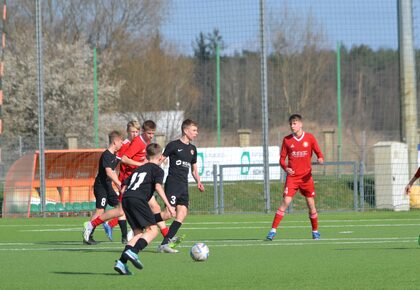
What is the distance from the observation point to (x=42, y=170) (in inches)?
1015

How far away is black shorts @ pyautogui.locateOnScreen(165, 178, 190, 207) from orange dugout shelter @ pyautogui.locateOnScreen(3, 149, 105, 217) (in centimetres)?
1212

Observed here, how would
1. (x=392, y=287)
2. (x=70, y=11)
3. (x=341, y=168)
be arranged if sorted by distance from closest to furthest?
(x=392, y=287), (x=341, y=168), (x=70, y=11)

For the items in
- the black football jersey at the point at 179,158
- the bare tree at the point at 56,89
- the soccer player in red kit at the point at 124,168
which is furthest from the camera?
the bare tree at the point at 56,89

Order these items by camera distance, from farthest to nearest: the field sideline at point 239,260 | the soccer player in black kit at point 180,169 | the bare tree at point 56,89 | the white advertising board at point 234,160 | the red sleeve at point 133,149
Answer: the bare tree at point 56,89
the white advertising board at point 234,160
the red sleeve at point 133,149
the soccer player in black kit at point 180,169
the field sideline at point 239,260

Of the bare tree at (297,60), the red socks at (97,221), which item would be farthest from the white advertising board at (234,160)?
the red socks at (97,221)

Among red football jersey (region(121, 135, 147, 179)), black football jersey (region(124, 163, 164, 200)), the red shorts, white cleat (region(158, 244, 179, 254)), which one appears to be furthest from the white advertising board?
black football jersey (region(124, 163, 164, 200))

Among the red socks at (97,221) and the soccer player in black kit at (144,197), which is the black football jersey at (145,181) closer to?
the soccer player in black kit at (144,197)

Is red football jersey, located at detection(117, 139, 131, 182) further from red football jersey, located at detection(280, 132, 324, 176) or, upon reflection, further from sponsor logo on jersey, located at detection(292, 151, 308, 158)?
sponsor logo on jersey, located at detection(292, 151, 308, 158)

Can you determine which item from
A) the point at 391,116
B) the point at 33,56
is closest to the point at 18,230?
the point at 391,116

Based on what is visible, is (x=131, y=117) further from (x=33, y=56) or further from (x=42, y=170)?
(x=42, y=170)

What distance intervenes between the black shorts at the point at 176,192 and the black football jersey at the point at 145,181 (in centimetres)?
319

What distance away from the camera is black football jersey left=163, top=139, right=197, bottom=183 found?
48.5ft

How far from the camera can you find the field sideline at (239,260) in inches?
384

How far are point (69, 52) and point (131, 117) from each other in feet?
32.1
